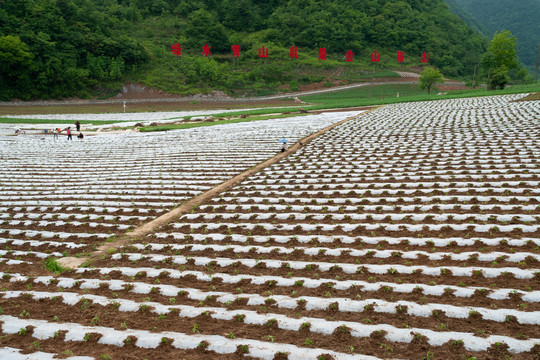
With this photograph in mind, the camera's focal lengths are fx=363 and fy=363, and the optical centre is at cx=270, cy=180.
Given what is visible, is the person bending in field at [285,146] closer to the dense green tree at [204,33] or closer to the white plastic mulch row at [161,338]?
the white plastic mulch row at [161,338]

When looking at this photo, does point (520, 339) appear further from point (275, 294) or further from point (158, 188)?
point (158, 188)

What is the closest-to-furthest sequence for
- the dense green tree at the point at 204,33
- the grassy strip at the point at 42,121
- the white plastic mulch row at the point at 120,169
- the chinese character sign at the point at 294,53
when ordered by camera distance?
the white plastic mulch row at the point at 120,169 → the grassy strip at the point at 42,121 → the chinese character sign at the point at 294,53 → the dense green tree at the point at 204,33

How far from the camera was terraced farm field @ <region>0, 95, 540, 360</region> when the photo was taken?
592 centimetres

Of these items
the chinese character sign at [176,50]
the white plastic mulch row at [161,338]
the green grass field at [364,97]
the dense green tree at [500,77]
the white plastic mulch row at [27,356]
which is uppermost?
the chinese character sign at [176,50]

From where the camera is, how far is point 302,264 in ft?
27.6

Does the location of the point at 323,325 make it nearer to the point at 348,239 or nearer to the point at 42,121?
the point at 348,239

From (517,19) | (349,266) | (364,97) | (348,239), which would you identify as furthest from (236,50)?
(517,19)

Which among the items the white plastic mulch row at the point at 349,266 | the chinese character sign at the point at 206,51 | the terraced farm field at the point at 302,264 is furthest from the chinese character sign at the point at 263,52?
the white plastic mulch row at the point at 349,266

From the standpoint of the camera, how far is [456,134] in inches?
782

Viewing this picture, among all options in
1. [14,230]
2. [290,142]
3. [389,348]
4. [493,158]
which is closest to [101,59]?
[290,142]

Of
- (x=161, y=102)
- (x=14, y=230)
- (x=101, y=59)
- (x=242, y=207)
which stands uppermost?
(x=101, y=59)

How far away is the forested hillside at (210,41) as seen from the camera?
6525 centimetres

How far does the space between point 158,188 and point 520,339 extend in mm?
13095

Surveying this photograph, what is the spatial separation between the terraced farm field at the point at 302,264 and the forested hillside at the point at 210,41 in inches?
2267
